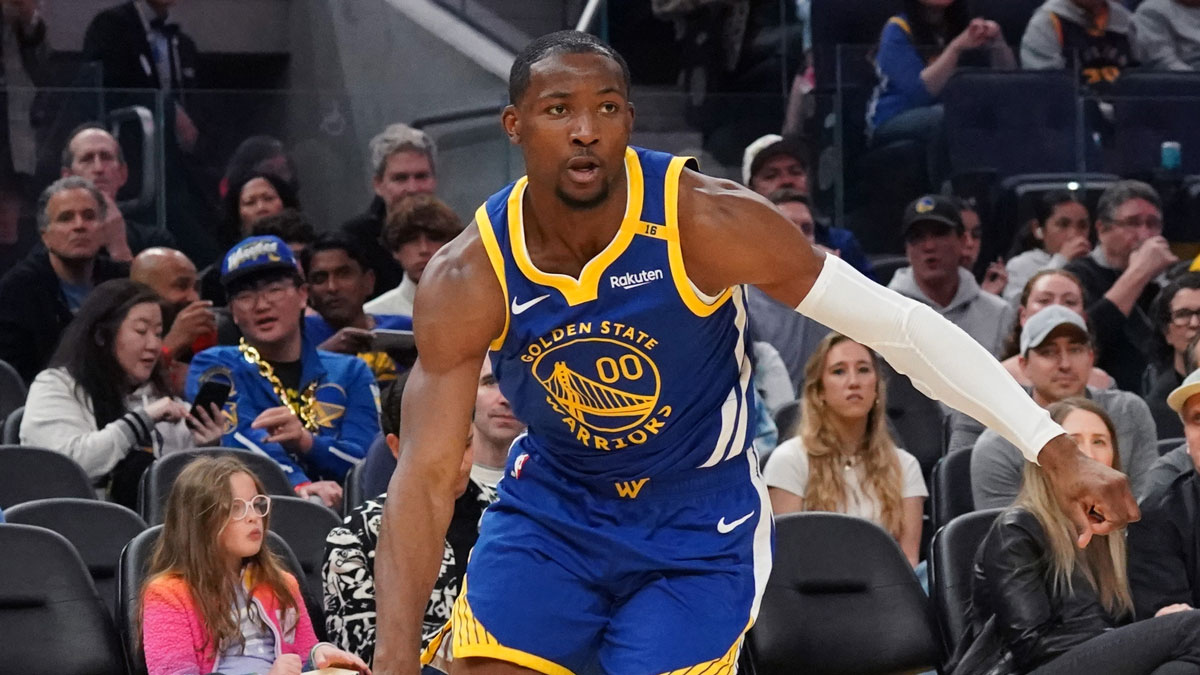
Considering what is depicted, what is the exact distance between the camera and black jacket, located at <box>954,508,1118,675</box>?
488 centimetres

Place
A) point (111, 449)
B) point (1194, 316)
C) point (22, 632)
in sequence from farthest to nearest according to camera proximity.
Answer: point (1194, 316) → point (111, 449) → point (22, 632)

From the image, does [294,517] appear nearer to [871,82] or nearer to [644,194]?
[644,194]

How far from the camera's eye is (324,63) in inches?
384

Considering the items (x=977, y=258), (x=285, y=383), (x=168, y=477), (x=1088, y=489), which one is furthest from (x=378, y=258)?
(x=1088, y=489)

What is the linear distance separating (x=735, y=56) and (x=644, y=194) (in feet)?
20.1

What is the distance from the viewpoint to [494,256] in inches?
125

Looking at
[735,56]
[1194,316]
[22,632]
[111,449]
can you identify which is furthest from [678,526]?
[735,56]

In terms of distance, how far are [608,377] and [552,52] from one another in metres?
0.58

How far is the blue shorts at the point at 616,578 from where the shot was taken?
318 centimetres

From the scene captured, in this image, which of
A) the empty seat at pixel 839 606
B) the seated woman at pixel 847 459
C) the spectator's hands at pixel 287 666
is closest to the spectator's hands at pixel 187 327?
the seated woman at pixel 847 459

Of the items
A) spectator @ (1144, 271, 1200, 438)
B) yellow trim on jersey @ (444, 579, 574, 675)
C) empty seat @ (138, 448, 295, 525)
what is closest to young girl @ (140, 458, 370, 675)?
empty seat @ (138, 448, 295, 525)

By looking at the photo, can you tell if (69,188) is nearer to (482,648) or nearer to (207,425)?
(207,425)

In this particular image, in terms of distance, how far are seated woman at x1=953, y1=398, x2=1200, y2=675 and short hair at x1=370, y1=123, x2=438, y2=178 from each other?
3.68m

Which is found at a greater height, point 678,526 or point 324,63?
point 324,63
